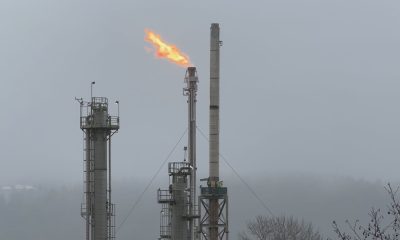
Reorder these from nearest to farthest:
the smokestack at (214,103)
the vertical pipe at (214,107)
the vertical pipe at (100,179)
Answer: the vertical pipe at (100,179), the vertical pipe at (214,107), the smokestack at (214,103)

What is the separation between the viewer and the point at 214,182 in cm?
5353

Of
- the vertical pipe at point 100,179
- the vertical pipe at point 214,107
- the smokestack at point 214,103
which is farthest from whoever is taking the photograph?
the smokestack at point 214,103

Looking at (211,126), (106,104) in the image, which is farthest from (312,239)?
(106,104)

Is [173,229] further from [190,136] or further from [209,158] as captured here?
[190,136]

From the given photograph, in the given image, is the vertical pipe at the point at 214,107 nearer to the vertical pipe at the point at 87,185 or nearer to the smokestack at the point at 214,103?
Answer: the smokestack at the point at 214,103

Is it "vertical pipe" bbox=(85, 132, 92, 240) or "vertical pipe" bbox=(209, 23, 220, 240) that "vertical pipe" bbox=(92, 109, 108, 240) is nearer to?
"vertical pipe" bbox=(85, 132, 92, 240)

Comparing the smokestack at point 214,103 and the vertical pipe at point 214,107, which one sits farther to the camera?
the smokestack at point 214,103

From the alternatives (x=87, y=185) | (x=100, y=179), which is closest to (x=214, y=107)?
(x=100, y=179)

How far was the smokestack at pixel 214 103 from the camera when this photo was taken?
54.7m

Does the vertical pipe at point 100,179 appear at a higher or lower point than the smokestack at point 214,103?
lower

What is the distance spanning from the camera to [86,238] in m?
47.4

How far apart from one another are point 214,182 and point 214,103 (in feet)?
17.4

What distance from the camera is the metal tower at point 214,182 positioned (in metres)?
52.8

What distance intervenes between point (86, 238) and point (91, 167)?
13.2ft
